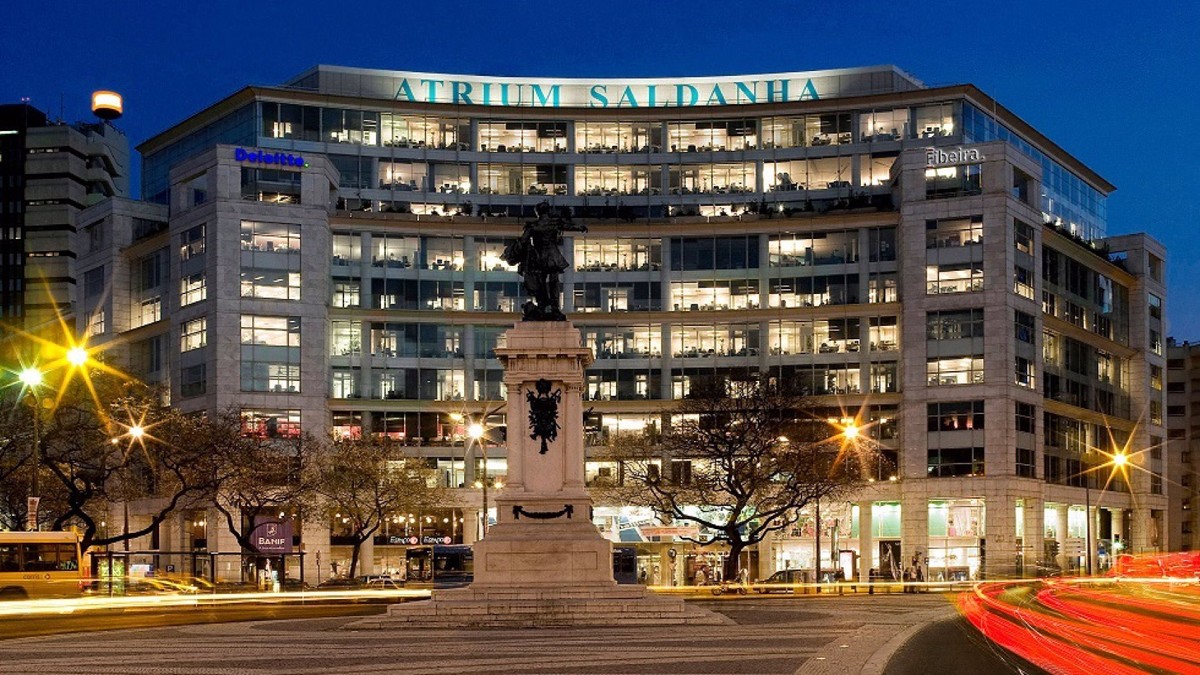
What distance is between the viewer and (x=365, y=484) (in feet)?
323

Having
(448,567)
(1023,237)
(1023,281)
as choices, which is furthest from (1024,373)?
(448,567)

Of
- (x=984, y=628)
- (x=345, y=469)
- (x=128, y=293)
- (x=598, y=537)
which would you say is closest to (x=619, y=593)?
(x=598, y=537)

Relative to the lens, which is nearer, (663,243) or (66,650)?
(66,650)

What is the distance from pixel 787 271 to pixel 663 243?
10.2 meters

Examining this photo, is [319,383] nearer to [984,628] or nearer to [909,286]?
[909,286]

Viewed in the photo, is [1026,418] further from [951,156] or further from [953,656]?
[953,656]

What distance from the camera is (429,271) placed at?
11938cm

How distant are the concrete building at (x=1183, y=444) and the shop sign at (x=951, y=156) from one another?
6649 centimetres

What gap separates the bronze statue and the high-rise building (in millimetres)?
131284

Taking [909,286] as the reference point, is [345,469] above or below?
below

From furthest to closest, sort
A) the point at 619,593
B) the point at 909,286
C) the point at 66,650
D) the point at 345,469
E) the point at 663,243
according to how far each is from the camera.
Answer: the point at 663,243 < the point at 909,286 < the point at 345,469 < the point at 619,593 < the point at 66,650

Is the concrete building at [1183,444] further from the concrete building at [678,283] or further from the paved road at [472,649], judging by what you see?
the paved road at [472,649]

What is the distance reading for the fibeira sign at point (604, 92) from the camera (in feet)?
419

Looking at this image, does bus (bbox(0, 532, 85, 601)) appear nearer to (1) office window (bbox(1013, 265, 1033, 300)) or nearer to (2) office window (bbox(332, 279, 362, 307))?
(2) office window (bbox(332, 279, 362, 307))
